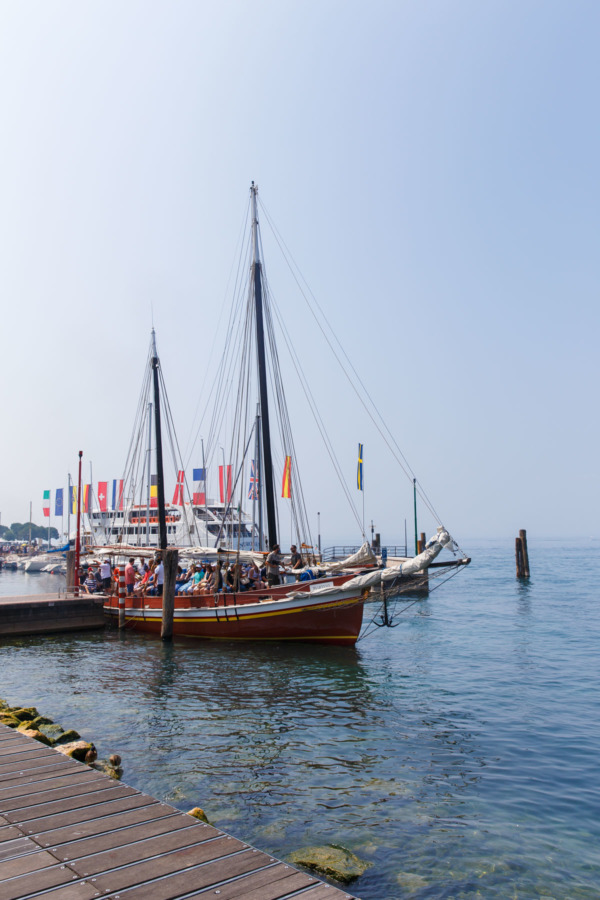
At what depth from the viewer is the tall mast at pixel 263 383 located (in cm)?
2412

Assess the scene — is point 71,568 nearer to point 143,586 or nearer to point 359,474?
point 143,586

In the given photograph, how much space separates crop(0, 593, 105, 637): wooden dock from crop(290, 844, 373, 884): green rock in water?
2078 centimetres

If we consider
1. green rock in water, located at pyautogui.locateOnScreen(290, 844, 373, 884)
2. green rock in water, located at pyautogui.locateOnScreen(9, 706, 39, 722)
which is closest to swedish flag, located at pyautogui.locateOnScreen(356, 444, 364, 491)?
green rock in water, located at pyautogui.locateOnScreen(9, 706, 39, 722)

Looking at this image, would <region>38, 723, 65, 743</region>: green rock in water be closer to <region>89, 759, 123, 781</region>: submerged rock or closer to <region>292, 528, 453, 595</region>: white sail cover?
<region>89, 759, 123, 781</region>: submerged rock

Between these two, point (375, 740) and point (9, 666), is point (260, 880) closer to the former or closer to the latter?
point (375, 740)

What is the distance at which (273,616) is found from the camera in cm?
2142

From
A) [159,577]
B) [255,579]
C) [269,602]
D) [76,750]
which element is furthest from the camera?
[159,577]

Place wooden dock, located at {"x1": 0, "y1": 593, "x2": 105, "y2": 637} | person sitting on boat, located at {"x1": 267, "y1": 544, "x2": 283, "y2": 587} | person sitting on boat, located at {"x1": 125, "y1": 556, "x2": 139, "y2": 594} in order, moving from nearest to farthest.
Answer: person sitting on boat, located at {"x1": 267, "y1": 544, "x2": 283, "y2": 587} → wooden dock, located at {"x1": 0, "y1": 593, "x2": 105, "y2": 637} → person sitting on boat, located at {"x1": 125, "y1": 556, "x2": 139, "y2": 594}

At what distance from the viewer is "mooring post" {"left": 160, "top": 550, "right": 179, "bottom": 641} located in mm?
23484

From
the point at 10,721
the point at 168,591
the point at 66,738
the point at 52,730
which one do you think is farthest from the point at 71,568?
the point at 66,738

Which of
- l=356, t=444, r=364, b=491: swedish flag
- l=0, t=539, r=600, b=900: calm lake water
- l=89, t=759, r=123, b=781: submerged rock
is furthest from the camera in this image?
l=356, t=444, r=364, b=491: swedish flag

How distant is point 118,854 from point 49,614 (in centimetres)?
2280

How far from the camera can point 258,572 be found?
2464 centimetres

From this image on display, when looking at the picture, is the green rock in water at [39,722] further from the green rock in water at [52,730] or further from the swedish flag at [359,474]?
the swedish flag at [359,474]
